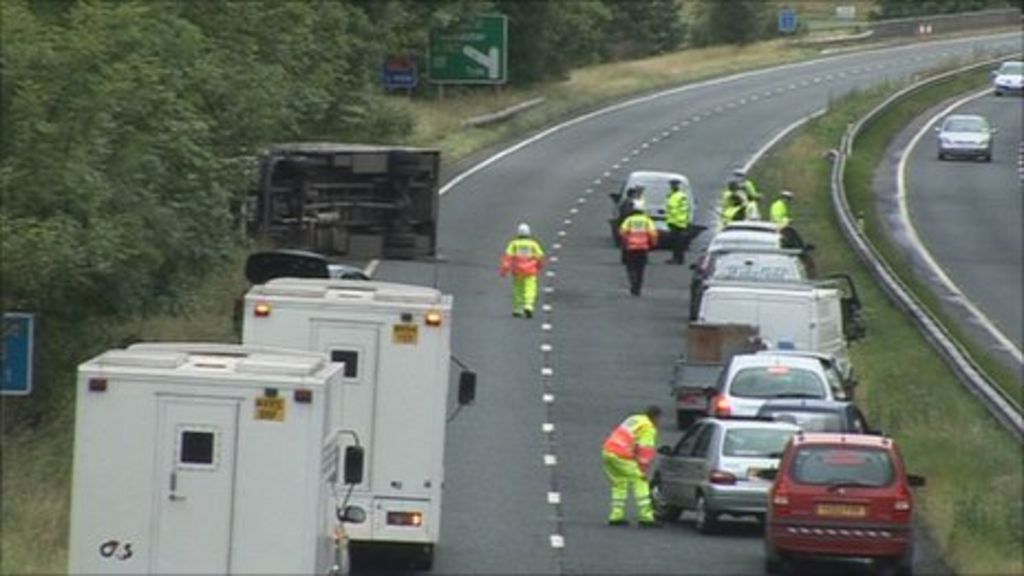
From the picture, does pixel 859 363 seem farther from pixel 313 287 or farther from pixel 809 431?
pixel 313 287

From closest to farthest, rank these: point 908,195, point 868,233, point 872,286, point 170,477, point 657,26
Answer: point 170,477, point 872,286, point 868,233, point 908,195, point 657,26

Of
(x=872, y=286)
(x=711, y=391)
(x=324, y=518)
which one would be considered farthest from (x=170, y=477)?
(x=872, y=286)

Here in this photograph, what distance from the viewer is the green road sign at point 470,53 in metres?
68.1

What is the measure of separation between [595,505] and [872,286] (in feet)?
48.8

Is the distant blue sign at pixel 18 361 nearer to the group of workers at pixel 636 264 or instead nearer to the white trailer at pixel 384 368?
the white trailer at pixel 384 368

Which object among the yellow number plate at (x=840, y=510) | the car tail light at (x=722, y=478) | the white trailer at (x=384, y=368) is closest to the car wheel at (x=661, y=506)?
the car tail light at (x=722, y=478)

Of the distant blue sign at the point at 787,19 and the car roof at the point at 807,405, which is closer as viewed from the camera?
the car roof at the point at 807,405

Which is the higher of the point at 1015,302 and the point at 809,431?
the point at 1015,302

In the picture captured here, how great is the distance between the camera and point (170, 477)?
17.7 m

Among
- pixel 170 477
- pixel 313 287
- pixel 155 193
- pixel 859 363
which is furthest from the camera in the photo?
pixel 859 363

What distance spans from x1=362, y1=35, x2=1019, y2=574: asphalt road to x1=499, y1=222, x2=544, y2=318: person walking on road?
1.08 feet

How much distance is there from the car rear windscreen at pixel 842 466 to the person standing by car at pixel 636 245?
Result: 2133cm

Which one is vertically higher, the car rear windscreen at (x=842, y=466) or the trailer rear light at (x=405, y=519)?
the car rear windscreen at (x=842, y=466)

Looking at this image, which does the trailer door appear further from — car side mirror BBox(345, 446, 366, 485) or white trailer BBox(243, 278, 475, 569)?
white trailer BBox(243, 278, 475, 569)
